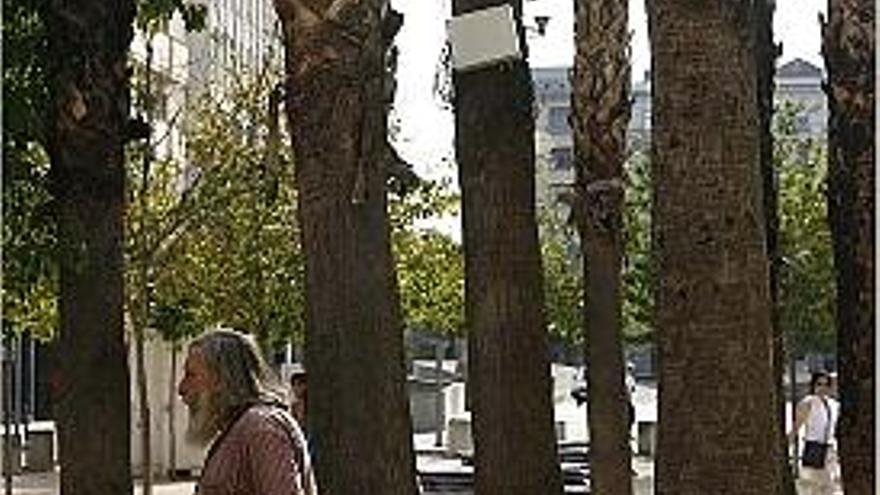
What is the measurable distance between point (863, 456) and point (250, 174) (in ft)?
55.6

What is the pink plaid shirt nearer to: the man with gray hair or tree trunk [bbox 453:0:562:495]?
the man with gray hair

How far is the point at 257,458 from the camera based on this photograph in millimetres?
6480

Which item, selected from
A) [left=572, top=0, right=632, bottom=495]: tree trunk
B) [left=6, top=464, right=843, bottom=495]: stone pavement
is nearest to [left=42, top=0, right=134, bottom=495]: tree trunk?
[left=572, top=0, right=632, bottom=495]: tree trunk

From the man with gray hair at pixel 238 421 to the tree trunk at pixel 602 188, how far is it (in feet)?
30.9

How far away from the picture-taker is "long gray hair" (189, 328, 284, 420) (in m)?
6.50

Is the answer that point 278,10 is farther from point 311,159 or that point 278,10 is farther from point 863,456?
point 863,456

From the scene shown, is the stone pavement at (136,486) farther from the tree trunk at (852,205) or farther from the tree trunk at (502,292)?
the tree trunk at (502,292)

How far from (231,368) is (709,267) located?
216 centimetres

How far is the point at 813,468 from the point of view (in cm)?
1881

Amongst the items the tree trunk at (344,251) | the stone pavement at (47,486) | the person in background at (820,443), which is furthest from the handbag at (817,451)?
the stone pavement at (47,486)

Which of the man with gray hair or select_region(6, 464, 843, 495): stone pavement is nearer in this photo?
the man with gray hair

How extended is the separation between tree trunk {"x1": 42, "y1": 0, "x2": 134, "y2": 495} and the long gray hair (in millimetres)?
3659

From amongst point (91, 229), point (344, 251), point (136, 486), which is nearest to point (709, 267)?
point (344, 251)

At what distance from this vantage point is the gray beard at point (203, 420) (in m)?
6.52
